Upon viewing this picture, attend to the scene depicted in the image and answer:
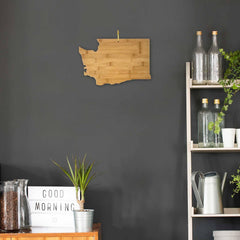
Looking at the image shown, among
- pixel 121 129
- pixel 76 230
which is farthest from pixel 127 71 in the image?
pixel 76 230

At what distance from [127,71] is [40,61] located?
558 millimetres

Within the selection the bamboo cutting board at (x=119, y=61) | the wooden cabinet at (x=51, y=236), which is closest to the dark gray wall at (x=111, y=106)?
the bamboo cutting board at (x=119, y=61)

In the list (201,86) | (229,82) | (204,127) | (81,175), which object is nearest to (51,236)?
(81,175)

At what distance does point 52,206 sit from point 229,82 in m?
1.25

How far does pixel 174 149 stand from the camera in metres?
2.94

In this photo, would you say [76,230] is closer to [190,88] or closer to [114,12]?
[190,88]

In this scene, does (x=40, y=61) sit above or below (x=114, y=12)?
below

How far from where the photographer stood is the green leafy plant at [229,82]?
2686 mm

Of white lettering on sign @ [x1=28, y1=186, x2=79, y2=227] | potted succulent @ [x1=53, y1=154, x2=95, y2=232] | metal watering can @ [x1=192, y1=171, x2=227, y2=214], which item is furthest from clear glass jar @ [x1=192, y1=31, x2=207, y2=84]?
white lettering on sign @ [x1=28, y1=186, x2=79, y2=227]

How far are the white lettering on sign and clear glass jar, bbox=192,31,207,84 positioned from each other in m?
0.98

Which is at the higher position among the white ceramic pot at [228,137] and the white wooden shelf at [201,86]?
the white wooden shelf at [201,86]

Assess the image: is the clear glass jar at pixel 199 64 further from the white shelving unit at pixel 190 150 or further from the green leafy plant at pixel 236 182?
the green leafy plant at pixel 236 182

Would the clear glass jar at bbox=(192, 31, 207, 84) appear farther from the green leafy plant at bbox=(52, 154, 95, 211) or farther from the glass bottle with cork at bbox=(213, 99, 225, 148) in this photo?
the green leafy plant at bbox=(52, 154, 95, 211)

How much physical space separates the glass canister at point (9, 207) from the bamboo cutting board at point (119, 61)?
847 mm
